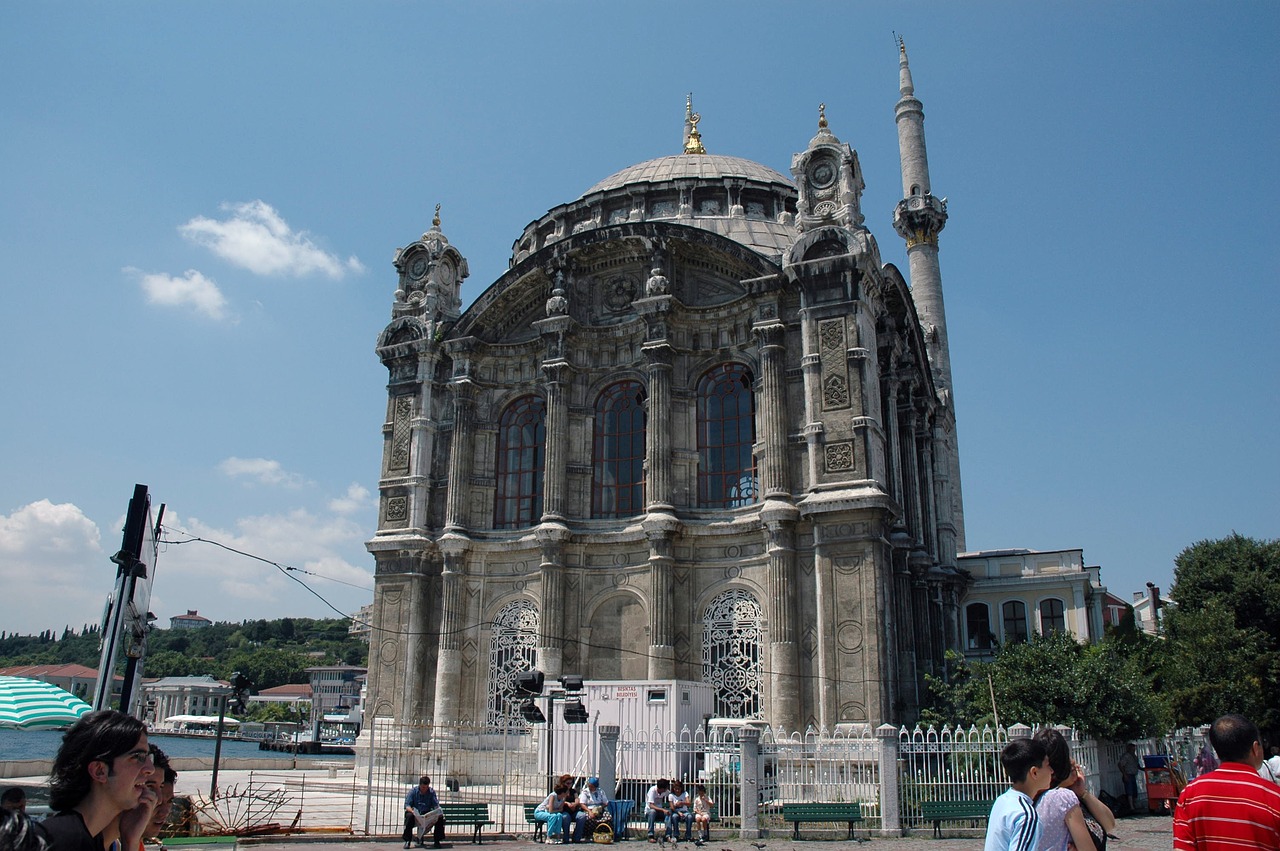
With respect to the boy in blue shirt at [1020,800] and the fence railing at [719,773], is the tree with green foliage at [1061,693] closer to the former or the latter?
the fence railing at [719,773]

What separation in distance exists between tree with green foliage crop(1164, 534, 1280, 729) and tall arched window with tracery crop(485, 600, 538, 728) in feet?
64.6

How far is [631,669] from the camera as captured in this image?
89.9 feet

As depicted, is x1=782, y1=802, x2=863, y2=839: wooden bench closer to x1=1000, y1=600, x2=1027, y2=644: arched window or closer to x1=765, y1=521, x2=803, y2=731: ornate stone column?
x1=765, y1=521, x2=803, y2=731: ornate stone column

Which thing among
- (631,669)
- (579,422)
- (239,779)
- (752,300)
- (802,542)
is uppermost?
(752,300)

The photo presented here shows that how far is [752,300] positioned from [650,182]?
931 cm

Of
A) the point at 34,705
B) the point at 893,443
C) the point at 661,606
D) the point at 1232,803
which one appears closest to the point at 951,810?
the point at 661,606

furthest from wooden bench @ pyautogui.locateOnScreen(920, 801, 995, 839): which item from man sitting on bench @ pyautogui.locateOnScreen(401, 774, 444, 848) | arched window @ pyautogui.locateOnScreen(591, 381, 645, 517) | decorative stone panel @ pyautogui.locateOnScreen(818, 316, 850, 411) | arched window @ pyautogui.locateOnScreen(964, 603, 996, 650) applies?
arched window @ pyautogui.locateOnScreen(964, 603, 996, 650)

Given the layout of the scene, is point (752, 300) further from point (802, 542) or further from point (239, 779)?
point (239, 779)

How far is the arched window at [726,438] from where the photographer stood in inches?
1110

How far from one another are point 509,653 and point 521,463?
5877 millimetres

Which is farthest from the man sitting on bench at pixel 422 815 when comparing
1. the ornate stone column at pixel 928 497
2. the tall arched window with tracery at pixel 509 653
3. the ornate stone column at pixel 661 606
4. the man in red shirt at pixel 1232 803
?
the ornate stone column at pixel 928 497

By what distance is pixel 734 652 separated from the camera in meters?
26.2

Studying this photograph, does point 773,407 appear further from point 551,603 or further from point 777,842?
point 777,842

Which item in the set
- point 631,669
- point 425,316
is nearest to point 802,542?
point 631,669
